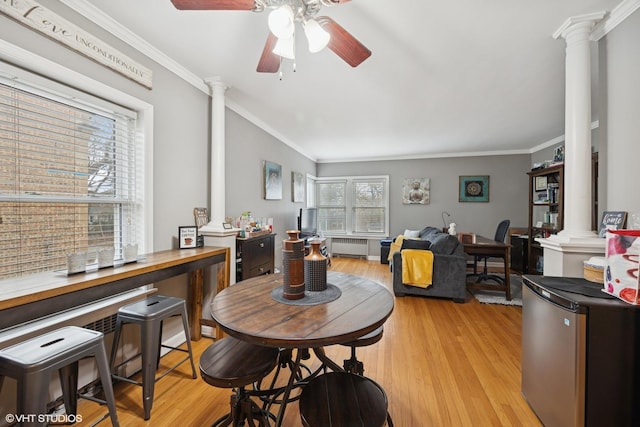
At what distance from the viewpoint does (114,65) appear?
184 centimetres

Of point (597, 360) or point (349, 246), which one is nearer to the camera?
point (597, 360)

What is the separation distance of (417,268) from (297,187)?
9.35 ft

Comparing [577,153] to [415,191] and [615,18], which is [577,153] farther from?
[415,191]

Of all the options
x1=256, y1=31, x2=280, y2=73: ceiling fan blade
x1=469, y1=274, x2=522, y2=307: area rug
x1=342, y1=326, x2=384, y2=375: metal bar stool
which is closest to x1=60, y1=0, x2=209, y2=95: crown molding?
x1=256, y1=31, x2=280, y2=73: ceiling fan blade

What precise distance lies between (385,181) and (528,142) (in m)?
2.84

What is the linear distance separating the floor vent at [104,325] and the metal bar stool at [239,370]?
1009 mm

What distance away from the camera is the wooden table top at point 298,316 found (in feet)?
3.12

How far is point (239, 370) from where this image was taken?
116 cm

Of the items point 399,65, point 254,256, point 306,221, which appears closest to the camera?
point 399,65

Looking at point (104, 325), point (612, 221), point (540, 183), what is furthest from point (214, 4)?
point (540, 183)

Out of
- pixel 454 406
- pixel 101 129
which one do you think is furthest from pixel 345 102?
pixel 454 406

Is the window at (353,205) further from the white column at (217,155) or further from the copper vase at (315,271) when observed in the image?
the copper vase at (315,271)

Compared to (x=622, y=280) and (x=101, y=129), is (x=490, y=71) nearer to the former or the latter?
(x=622, y=280)

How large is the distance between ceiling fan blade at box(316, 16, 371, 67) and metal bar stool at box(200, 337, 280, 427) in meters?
1.68
